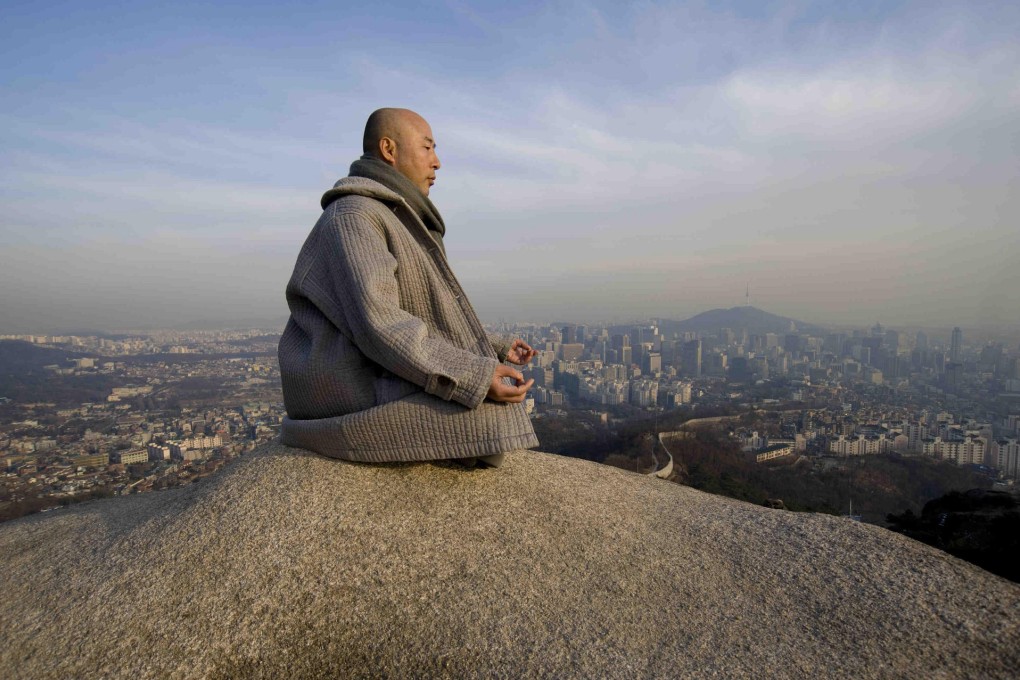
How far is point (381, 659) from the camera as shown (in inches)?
103

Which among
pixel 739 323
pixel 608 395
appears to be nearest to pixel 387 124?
pixel 608 395

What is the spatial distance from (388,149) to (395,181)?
0.27 meters

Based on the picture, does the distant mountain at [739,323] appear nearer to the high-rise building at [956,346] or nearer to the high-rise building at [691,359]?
the high-rise building at [691,359]

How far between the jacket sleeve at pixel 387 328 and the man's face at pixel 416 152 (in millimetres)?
745

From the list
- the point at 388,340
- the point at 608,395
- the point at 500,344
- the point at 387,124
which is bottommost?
the point at 608,395

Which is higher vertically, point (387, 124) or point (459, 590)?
point (387, 124)

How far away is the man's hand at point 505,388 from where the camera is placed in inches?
133

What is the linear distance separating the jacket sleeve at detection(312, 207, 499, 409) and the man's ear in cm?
74

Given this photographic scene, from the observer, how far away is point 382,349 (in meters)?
3.29

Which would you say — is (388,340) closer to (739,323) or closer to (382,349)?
(382,349)

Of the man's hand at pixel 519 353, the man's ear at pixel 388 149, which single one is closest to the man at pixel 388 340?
the man's ear at pixel 388 149

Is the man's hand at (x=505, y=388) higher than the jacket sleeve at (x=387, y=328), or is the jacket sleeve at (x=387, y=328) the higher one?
the jacket sleeve at (x=387, y=328)

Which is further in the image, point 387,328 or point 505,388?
point 505,388

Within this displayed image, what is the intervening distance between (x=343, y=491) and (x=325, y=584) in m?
0.67
